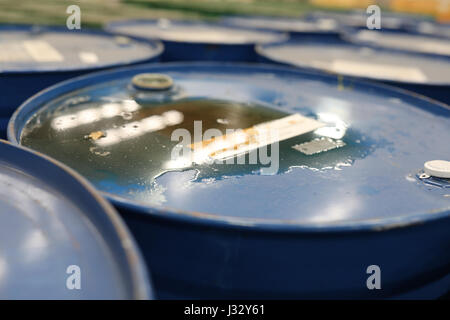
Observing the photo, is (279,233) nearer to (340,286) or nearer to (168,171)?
(340,286)

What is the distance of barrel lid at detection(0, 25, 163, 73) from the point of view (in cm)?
264

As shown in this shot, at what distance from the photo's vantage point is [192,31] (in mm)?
4566

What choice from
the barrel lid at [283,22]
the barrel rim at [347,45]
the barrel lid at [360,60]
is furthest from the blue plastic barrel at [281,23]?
the barrel lid at [360,60]

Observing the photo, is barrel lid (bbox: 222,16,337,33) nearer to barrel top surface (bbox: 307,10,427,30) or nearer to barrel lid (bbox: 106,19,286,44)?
barrel top surface (bbox: 307,10,427,30)

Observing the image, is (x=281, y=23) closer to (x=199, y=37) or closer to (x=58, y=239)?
(x=199, y=37)

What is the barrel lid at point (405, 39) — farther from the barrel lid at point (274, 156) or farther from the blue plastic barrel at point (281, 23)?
the barrel lid at point (274, 156)

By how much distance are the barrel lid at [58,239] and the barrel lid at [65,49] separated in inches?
44.5

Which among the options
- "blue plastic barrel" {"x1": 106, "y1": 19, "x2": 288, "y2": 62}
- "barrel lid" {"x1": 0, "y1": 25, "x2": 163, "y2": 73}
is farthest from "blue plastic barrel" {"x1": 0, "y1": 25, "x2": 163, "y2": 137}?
"blue plastic barrel" {"x1": 106, "y1": 19, "x2": 288, "y2": 62}

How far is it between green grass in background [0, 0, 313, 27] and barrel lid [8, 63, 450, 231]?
4012 millimetres

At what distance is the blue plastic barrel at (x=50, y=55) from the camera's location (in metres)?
2.24

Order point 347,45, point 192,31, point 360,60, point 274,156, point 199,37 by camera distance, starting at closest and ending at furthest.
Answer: point 274,156, point 360,60, point 347,45, point 199,37, point 192,31

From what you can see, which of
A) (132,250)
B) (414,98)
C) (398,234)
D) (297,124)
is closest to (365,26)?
(414,98)

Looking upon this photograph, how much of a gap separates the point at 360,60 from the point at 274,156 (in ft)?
7.28

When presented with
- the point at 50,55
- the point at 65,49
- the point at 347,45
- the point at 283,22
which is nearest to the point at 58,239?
the point at 50,55
